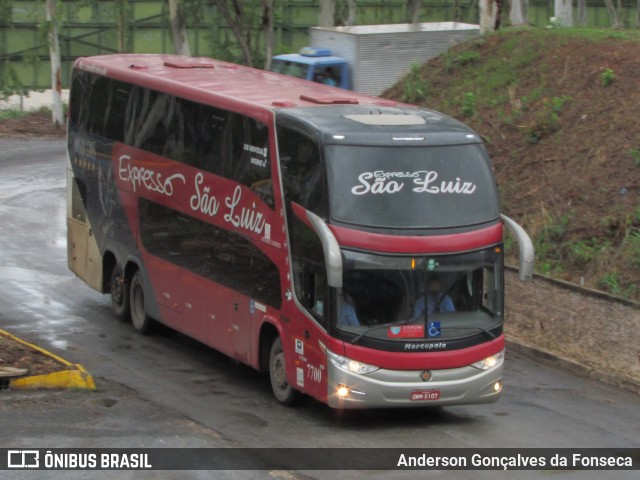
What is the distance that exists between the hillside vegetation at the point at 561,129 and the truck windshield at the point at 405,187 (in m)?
5.65

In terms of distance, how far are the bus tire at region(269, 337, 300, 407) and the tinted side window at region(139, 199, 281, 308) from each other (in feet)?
2.05

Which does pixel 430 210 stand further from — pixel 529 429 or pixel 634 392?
pixel 634 392

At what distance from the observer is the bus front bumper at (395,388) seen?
14203mm

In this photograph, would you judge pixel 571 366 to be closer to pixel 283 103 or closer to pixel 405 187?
pixel 405 187

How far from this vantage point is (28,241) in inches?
1025

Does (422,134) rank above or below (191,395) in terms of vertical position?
above

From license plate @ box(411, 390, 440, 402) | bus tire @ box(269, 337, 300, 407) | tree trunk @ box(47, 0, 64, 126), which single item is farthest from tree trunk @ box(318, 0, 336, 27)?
license plate @ box(411, 390, 440, 402)

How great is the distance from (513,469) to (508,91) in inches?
602

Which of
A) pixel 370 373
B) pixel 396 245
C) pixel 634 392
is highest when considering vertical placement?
pixel 396 245

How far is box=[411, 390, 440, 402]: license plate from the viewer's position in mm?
14297

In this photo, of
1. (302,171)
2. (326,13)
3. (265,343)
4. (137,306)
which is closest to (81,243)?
(137,306)

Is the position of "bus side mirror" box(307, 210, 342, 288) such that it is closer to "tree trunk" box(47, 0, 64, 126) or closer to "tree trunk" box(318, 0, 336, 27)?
"tree trunk" box(47, 0, 64, 126)

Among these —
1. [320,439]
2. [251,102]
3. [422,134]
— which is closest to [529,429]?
[320,439]

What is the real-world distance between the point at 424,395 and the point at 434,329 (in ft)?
2.61
